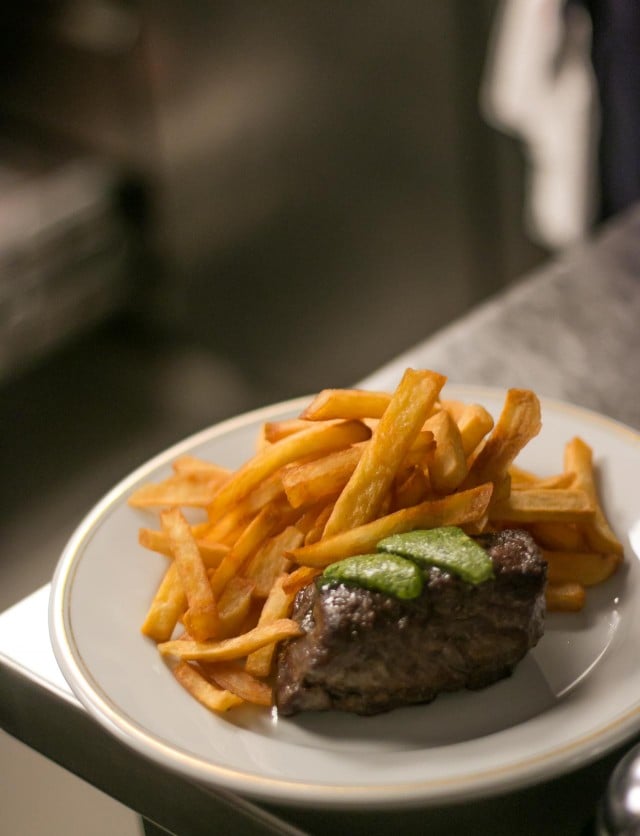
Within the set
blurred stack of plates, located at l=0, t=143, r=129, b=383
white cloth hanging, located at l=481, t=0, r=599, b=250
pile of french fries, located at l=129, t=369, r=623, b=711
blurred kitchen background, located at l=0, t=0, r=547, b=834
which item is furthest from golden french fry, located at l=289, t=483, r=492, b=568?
blurred stack of plates, located at l=0, t=143, r=129, b=383

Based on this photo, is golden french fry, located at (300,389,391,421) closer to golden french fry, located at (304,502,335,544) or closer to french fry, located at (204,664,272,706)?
golden french fry, located at (304,502,335,544)

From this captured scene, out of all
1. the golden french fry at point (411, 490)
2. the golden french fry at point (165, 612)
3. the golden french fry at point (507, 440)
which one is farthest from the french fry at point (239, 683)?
the golden french fry at point (507, 440)

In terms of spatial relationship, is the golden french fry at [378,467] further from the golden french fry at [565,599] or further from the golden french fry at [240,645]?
the golden french fry at [565,599]

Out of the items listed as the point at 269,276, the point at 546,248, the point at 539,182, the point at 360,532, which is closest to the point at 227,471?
the point at 360,532

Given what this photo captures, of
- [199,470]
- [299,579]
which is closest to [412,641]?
[299,579]

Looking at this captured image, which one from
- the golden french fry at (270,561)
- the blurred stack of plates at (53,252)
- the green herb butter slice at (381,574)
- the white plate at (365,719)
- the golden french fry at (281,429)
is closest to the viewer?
the white plate at (365,719)

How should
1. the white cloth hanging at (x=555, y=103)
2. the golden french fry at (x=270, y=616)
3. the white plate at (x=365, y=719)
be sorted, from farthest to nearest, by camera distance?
the white cloth hanging at (x=555, y=103)
the golden french fry at (x=270, y=616)
the white plate at (x=365, y=719)
